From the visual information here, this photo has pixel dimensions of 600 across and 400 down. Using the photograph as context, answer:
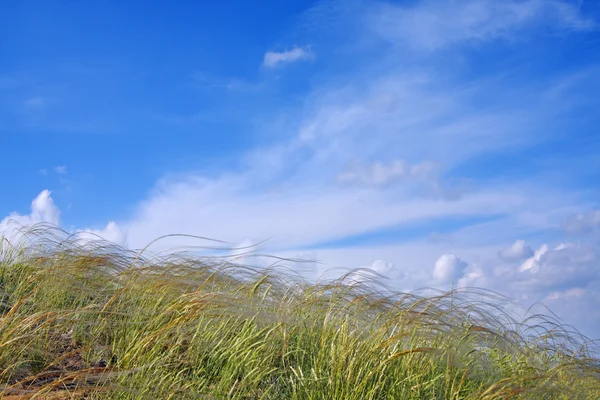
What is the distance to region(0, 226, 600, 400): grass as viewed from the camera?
12.3ft

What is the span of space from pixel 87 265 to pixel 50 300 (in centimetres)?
89

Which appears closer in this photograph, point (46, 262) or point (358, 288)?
point (358, 288)

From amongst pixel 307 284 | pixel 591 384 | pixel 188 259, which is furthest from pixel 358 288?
pixel 591 384

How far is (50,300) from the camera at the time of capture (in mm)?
5121

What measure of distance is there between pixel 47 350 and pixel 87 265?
1726mm

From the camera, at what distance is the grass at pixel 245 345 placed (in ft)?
12.3

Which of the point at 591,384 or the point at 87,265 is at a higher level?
the point at 87,265

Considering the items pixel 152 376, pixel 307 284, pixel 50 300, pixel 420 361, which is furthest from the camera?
pixel 307 284

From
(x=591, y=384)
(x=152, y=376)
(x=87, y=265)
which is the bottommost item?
(x=591, y=384)

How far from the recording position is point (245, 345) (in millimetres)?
4027

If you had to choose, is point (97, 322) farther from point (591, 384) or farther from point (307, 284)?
point (591, 384)

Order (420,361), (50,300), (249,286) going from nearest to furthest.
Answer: (420,361), (50,300), (249,286)

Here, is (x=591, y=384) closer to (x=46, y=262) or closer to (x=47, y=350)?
(x=47, y=350)

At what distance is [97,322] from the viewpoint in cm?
450
